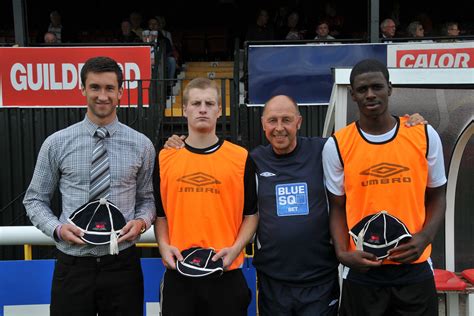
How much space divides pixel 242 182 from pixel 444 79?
60.9 inches

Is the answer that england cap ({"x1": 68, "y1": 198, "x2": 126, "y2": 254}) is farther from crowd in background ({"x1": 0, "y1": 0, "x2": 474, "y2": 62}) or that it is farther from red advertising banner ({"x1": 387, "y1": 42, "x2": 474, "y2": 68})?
crowd in background ({"x1": 0, "y1": 0, "x2": 474, "y2": 62})

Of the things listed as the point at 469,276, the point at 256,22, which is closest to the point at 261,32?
the point at 256,22

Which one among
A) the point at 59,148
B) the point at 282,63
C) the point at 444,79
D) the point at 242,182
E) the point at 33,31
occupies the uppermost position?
the point at 33,31

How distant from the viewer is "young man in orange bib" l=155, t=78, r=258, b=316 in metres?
2.93

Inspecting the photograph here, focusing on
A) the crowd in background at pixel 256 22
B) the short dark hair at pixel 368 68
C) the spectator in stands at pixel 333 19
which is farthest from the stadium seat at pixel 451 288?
the crowd in background at pixel 256 22

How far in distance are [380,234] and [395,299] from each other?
1.26 ft

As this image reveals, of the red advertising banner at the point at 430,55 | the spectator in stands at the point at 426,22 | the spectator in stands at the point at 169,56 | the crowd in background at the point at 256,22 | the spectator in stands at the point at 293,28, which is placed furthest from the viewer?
the crowd in background at the point at 256,22

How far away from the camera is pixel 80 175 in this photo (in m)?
3.01

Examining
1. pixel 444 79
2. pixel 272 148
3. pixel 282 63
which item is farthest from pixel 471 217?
pixel 282 63

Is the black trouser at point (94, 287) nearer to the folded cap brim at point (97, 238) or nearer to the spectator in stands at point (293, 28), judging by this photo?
the folded cap brim at point (97, 238)

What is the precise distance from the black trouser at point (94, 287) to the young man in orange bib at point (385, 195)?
119 cm

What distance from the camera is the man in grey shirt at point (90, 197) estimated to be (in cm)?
295

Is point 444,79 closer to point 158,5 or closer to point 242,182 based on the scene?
point 242,182

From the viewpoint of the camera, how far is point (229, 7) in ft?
51.6
